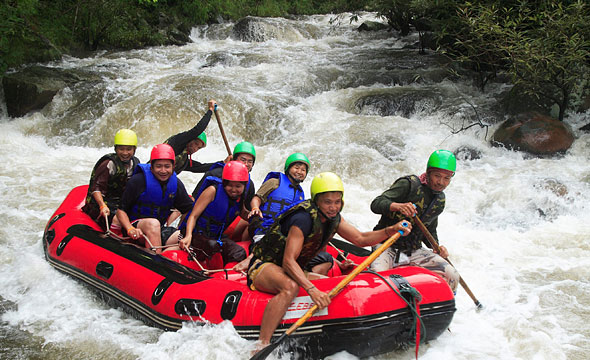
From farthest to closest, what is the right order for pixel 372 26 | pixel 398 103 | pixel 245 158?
pixel 372 26
pixel 398 103
pixel 245 158

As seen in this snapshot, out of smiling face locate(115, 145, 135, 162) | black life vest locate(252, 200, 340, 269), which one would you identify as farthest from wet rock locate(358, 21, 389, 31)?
black life vest locate(252, 200, 340, 269)

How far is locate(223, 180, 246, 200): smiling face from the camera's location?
417 centimetres

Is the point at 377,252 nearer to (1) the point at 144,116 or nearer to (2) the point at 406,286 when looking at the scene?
(2) the point at 406,286

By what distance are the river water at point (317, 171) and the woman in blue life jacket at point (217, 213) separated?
0.80m

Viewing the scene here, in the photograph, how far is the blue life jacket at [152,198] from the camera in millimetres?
4441

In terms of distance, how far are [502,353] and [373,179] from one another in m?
4.04

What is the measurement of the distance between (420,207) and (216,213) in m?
1.65

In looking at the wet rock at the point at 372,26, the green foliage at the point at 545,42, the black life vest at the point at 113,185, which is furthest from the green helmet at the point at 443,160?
the wet rock at the point at 372,26

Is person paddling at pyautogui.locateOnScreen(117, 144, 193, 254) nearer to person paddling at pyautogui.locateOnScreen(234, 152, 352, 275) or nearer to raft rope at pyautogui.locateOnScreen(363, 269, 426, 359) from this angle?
person paddling at pyautogui.locateOnScreen(234, 152, 352, 275)

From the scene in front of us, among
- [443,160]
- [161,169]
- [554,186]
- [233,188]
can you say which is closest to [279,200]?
[233,188]

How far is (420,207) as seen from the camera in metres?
3.74

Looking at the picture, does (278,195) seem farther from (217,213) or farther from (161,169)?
(161,169)

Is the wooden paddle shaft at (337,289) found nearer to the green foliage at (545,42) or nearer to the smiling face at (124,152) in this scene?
the smiling face at (124,152)

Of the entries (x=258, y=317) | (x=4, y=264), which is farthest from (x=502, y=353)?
(x=4, y=264)
